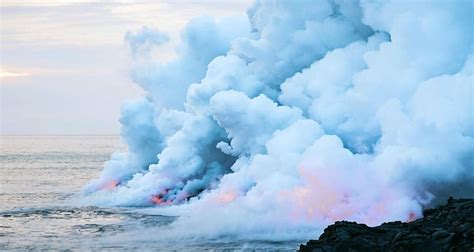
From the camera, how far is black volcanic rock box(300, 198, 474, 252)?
42.1 meters

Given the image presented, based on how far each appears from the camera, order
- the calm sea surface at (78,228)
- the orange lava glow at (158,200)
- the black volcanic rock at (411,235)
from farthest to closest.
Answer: the orange lava glow at (158,200) → the calm sea surface at (78,228) → the black volcanic rock at (411,235)

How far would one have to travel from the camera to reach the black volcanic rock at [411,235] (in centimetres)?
4212

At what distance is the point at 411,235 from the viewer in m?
43.6

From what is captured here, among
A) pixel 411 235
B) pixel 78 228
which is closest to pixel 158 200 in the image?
pixel 78 228

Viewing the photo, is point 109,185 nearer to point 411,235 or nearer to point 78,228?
point 78,228

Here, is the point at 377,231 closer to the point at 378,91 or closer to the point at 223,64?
the point at 378,91

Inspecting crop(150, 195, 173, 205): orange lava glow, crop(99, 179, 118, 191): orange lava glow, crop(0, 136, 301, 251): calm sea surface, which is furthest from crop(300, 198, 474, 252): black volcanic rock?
crop(99, 179, 118, 191): orange lava glow

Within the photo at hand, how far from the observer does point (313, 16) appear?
263ft

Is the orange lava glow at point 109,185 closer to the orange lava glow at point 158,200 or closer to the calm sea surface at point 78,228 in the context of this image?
the calm sea surface at point 78,228

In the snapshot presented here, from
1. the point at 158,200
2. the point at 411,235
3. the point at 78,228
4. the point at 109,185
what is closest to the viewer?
the point at 411,235

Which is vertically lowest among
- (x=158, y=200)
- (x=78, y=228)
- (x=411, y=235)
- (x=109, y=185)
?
(x=411, y=235)

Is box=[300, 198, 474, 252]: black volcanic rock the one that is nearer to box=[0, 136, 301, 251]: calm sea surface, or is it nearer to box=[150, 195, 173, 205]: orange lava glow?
box=[0, 136, 301, 251]: calm sea surface

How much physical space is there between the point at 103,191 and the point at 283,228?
134 feet

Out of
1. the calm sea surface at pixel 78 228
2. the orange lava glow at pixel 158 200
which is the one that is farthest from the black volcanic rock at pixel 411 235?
the orange lava glow at pixel 158 200
